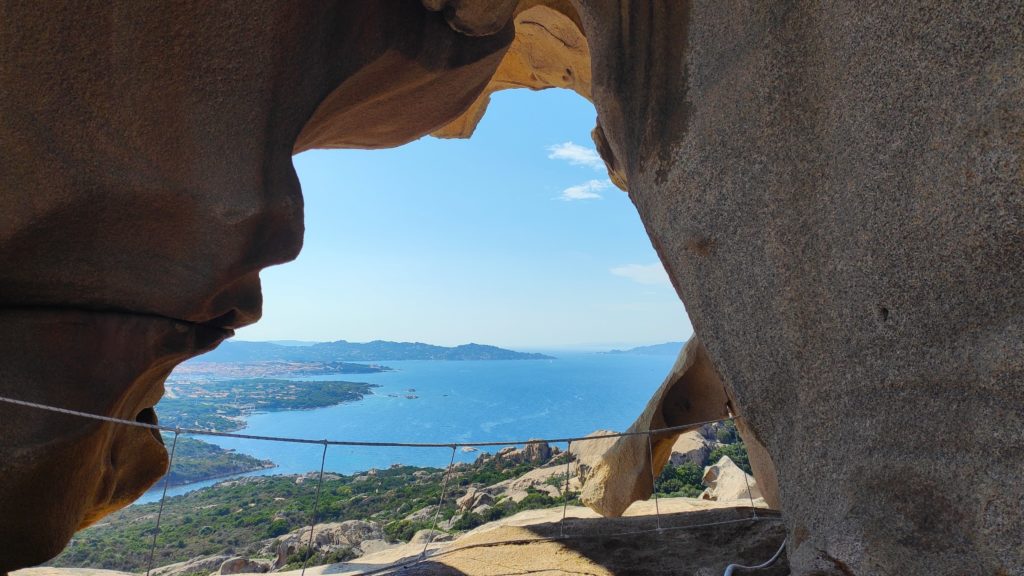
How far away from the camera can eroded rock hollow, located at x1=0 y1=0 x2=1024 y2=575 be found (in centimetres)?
207

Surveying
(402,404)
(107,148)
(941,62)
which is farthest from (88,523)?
(402,404)

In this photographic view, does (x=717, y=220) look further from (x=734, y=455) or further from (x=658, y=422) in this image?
(x=734, y=455)

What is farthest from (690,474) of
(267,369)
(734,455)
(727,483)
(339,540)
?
(267,369)

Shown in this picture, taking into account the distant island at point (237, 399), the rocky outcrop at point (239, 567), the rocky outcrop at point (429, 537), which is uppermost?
the distant island at point (237, 399)

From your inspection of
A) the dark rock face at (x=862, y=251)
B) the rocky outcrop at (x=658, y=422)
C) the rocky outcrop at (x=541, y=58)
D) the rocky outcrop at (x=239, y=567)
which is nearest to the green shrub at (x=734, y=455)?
the rocky outcrop at (x=658, y=422)

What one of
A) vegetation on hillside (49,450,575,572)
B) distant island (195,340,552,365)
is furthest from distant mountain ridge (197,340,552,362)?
vegetation on hillside (49,450,575,572)

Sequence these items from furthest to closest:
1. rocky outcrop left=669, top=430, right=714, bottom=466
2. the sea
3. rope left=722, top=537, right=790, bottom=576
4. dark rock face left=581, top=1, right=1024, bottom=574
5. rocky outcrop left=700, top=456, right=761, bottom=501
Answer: the sea
rocky outcrop left=669, top=430, right=714, bottom=466
rocky outcrop left=700, top=456, right=761, bottom=501
rope left=722, top=537, right=790, bottom=576
dark rock face left=581, top=1, right=1024, bottom=574

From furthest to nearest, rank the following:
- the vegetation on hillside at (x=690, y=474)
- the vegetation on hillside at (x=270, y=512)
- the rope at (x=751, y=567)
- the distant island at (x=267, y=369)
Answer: the distant island at (x=267, y=369), the vegetation on hillside at (x=690, y=474), the vegetation on hillside at (x=270, y=512), the rope at (x=751, y=567)

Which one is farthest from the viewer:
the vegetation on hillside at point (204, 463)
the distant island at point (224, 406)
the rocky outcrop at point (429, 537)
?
the distant island at point (224, 406)

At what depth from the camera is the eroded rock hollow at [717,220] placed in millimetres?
2072

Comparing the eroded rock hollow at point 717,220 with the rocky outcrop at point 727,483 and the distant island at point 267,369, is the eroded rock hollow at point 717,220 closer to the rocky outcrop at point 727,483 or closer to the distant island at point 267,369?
the rocky outcrop at point 727,483

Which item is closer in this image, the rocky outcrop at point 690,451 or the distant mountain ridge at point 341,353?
the rocky outcrop at point 690,451

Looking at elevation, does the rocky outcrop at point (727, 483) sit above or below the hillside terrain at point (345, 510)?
above

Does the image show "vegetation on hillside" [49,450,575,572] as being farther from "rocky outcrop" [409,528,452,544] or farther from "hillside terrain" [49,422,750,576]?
"rocky outcrop" [409,528,452,544]
